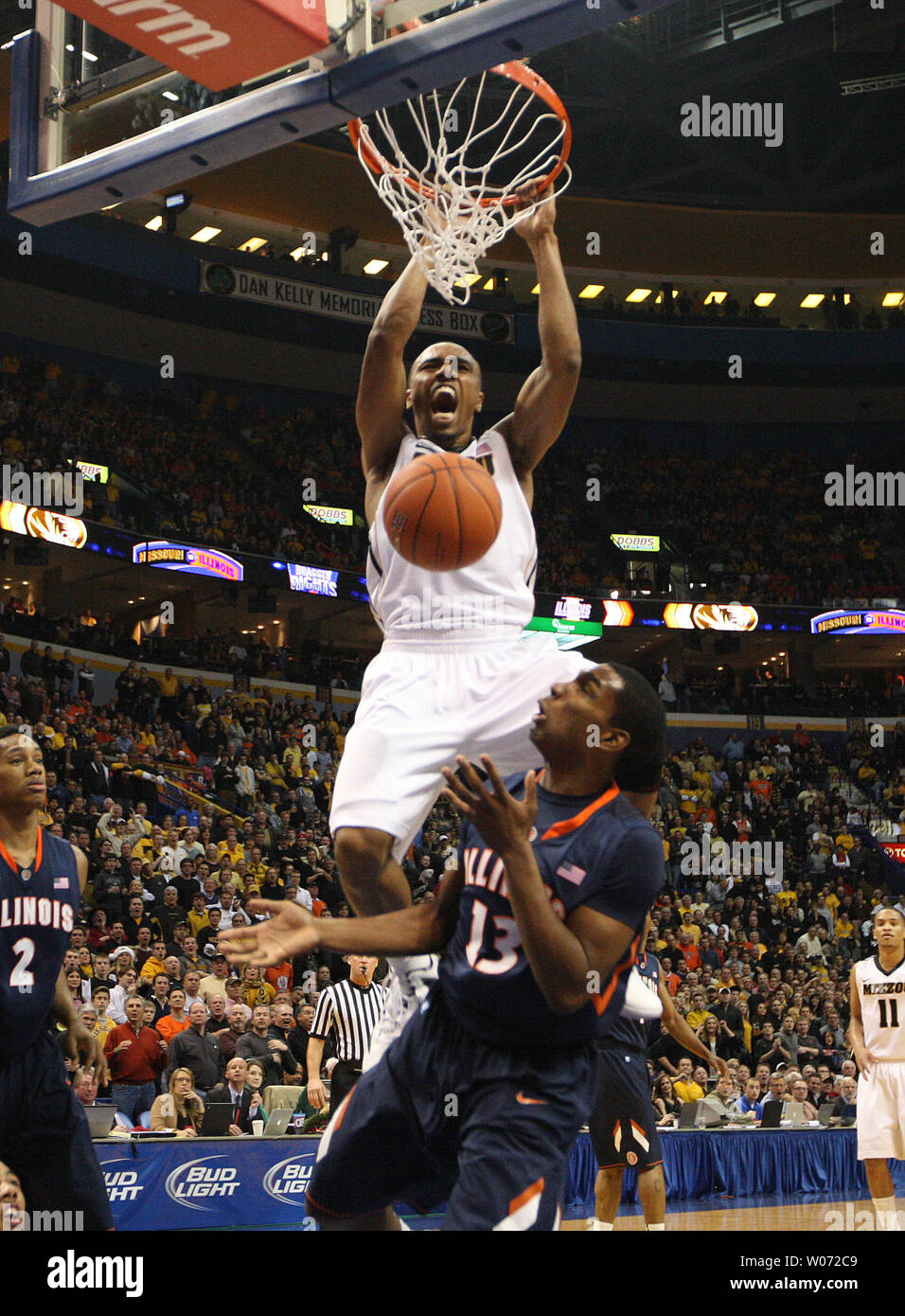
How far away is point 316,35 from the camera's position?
16.1 ft

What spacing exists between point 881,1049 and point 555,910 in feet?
18.8

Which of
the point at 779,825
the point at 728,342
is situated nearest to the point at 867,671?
the point at 728,342

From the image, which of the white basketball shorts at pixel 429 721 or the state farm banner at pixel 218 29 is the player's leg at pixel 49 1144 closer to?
the white basketball shorts at pixel 429 721

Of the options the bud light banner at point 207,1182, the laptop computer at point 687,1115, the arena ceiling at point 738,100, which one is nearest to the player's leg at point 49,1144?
the bud light banner at point 207,1182

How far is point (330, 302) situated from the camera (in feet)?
87.1

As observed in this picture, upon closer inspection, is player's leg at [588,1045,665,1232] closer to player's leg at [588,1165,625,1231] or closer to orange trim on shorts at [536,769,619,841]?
player's leg at [588,1165,625,1231]

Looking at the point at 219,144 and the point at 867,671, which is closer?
the point at 219,144

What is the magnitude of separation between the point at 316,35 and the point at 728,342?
25.4 m

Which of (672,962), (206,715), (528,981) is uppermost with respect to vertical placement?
(206,715)

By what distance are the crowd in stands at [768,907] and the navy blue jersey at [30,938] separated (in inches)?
339
